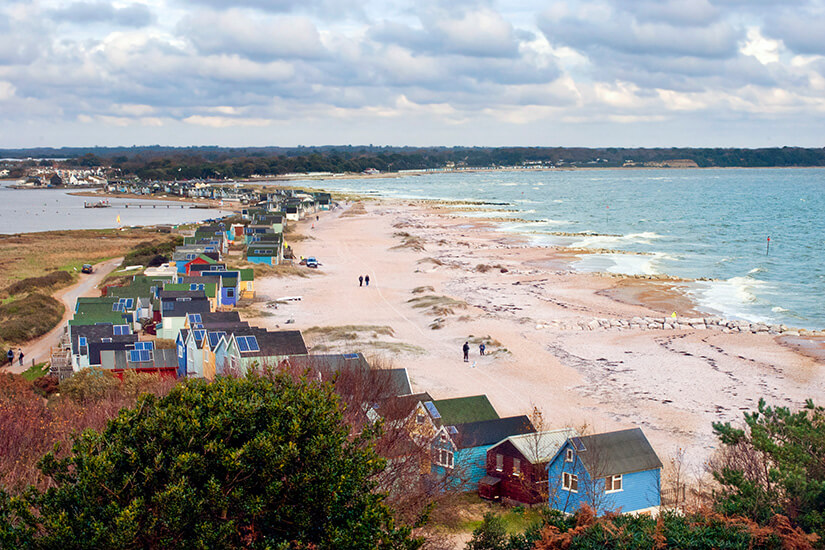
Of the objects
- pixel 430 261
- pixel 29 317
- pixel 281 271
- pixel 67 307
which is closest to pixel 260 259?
pixel 281 271

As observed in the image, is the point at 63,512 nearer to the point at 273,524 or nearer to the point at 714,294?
the point at 273,524

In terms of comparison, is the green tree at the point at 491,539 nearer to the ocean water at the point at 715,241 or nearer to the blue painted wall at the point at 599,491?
the blue painted wall at the point at 599,491

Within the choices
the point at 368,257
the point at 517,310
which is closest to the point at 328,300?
the point at 517,310

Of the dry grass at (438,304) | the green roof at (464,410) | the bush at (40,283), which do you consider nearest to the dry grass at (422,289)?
the dry grass at (438,304)

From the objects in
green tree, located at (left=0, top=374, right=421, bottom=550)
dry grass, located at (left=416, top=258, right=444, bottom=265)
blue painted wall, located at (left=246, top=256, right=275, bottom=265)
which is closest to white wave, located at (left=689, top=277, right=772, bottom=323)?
dry grass, located at (left=416, top=258, right=444, bottom=265)

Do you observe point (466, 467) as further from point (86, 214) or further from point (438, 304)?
point (86, 214)
